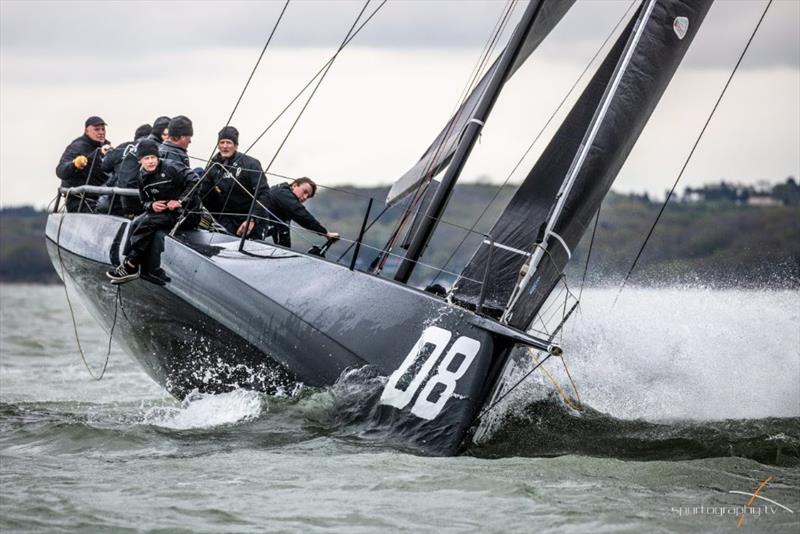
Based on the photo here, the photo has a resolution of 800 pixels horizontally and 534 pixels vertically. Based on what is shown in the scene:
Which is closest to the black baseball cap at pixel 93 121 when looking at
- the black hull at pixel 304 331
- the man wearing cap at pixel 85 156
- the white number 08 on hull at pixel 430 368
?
the man wearing cap at pixel 85 156

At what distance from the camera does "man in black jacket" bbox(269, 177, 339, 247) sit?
9.52 meters

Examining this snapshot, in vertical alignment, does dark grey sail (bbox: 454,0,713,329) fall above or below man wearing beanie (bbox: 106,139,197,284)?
above

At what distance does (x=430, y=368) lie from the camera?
7.74 m

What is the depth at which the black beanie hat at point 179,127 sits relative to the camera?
997cm

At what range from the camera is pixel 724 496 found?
6852 millimetres

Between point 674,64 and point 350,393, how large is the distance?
2936 millimetres

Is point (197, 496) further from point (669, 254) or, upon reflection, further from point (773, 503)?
point (669, 254)

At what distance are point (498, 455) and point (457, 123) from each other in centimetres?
263

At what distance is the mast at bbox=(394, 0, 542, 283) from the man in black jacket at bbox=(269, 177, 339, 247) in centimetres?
84

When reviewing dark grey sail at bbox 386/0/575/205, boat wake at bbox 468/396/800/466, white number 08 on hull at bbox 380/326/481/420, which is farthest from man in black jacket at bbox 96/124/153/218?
boat wake at bbox 468/396/800/466

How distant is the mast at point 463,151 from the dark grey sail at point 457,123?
10.5 inches

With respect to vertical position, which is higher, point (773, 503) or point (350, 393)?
point (773, 503)

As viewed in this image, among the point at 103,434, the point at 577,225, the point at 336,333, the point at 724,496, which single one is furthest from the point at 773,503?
the point at 103,434

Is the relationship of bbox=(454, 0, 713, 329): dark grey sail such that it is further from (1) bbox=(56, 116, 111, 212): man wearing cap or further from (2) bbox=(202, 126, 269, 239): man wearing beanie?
(1) bbox=(56, 116, 111, 212): man wearing cap
